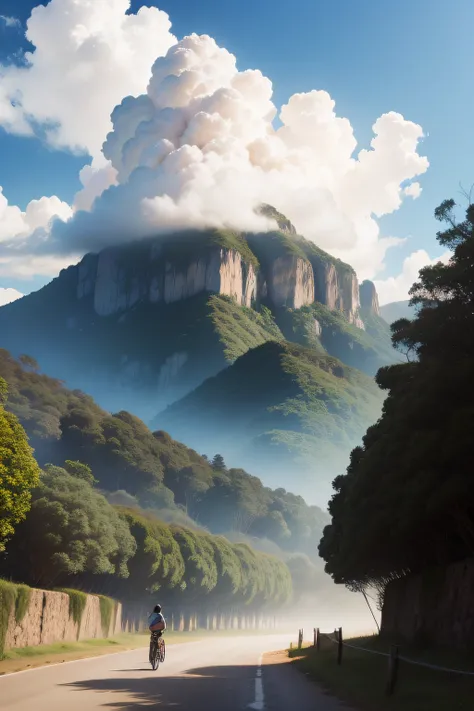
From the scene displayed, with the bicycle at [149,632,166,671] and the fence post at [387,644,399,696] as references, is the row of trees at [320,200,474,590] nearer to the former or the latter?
the fence post at [387,644,399,696]

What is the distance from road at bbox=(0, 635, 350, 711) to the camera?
15.3 meters

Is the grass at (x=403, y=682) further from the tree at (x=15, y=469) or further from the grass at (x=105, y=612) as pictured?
the grass at (x=105, y=612)

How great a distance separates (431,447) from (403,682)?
9076 mm

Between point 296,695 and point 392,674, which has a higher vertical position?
point 392,674

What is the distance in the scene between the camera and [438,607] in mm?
30266

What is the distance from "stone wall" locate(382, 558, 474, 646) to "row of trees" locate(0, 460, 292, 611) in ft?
85.6

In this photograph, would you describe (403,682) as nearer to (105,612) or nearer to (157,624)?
(157,624)

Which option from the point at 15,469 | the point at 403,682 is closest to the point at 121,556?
the point at 15,469

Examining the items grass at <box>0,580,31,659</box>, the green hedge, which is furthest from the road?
the green hedge

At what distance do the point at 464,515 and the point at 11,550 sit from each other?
122 ft

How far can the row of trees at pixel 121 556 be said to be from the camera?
57156mm

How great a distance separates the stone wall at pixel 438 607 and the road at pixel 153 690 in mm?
5327

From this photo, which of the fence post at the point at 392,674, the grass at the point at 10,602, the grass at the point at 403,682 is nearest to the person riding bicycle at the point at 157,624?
the grass at the point at 403,682

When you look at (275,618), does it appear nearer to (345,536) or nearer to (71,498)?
(71,498)
